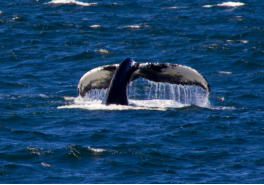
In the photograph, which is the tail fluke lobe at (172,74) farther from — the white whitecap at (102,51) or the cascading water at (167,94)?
the white whitecap at (102,51)

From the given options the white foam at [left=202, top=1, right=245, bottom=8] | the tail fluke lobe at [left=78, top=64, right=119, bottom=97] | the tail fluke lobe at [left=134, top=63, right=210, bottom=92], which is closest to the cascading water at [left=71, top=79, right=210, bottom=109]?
the tail fluke lobe at [left=78, top=64, right=119, bottom=97]

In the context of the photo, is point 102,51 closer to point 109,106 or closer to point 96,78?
point 109,106

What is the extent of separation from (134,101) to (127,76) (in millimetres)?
2644

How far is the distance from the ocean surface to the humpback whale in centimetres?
45

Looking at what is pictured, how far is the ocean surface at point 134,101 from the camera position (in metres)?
21.9

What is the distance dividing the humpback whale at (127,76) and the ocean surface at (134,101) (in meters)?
0.45

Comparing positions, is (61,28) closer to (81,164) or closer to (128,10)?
(128,10)

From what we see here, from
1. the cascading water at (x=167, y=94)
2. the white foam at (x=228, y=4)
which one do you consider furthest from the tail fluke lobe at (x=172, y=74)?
the white foam at (x=228, y=4)

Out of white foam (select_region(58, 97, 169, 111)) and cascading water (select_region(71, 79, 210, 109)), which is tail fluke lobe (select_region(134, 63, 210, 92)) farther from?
white foam (select_region(58, 97, 169, 111))

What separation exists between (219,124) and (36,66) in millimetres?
13533

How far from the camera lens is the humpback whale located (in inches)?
1053

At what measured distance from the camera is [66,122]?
2659 centimetres

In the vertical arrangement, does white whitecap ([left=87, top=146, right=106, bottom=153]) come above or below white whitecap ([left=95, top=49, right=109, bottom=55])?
above

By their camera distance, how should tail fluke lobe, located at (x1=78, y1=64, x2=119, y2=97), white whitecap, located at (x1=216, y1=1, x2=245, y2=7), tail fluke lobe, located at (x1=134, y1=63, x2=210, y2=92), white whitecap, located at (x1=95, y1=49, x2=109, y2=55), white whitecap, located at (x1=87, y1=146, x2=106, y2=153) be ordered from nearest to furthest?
white whitecap, located at (x1=87, y1=146, x2=106, y2=153)
tail fluke lobe, located at (x1=134, y1=63, x2=210, y2=92)
tail fluke lobe, located at (x1=78, y1=64, x2=119, y2=97)
white whitecap, located at (x1=95, y1=49, x2=109, y2=55)
white whitecap, located at (x1=216, y1=1, x2=245, y2=7)
